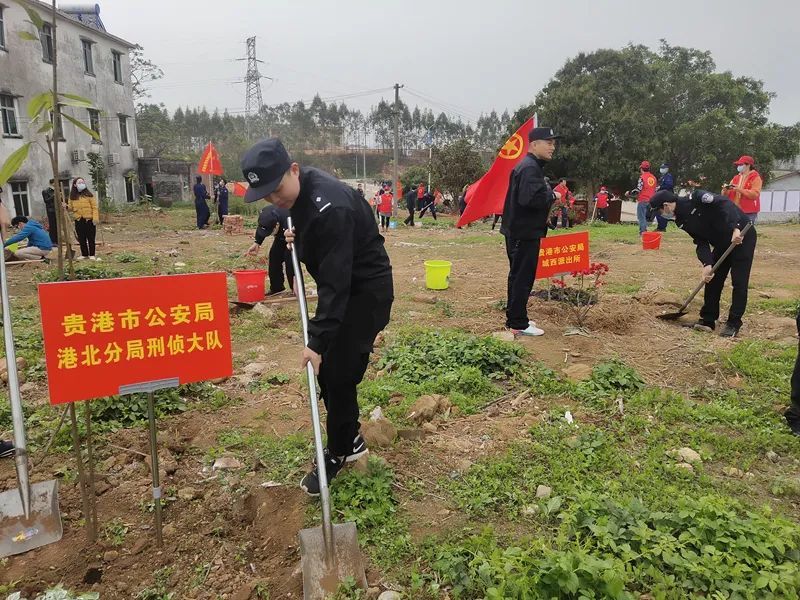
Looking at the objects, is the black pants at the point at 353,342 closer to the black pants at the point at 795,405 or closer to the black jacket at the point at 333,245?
the black jacket at the point at 333,245

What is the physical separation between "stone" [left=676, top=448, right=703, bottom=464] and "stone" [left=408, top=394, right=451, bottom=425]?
4.58 feet

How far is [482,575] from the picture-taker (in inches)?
79.8

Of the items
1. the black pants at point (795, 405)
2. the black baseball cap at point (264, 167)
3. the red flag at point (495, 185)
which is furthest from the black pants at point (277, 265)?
the black pants at point (795, 405)

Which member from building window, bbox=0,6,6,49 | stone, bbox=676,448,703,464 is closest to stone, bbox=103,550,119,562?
stone, bbox=676,448,703,464

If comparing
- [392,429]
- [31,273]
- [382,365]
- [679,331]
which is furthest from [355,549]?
[31,273]

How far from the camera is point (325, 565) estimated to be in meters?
2.09

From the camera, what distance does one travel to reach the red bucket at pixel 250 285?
245 inches

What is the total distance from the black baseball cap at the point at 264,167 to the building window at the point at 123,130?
81.8ft

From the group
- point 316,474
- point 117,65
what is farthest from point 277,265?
point 117,65

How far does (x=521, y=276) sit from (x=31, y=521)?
3965 millimetres

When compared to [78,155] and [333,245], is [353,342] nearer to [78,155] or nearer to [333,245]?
[333,245]

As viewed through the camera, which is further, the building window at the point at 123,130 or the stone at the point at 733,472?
Result: the building window at the point at 123,130

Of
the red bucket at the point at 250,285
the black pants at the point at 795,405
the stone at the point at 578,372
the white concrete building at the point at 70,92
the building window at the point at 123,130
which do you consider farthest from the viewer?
the building window at the point at 123,130

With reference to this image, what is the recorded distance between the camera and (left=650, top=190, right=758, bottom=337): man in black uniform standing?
486 cm
